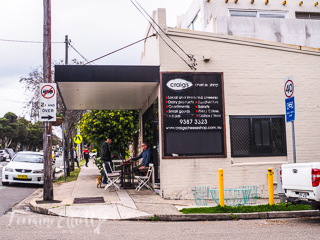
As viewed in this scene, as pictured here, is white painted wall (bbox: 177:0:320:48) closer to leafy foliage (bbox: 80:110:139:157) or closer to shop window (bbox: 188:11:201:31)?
shop window (bbox: 188:11:201:31)

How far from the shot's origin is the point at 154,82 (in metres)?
11.2

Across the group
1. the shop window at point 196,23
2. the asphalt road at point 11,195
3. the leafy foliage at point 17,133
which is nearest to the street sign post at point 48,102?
the asphalt road at point 11,195

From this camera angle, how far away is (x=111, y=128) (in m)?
18.1

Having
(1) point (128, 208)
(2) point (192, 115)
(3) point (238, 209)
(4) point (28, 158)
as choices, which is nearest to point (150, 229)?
(1) point (128, 208)

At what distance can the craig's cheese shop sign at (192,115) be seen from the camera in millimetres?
11148

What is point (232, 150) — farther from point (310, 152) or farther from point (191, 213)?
point (191, 213)

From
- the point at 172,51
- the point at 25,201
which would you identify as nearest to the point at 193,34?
the point at 172,51

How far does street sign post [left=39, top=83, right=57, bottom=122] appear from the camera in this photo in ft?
33.2

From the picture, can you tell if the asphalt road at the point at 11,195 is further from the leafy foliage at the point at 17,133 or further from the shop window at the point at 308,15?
the leafy foliage at the point at 17,133

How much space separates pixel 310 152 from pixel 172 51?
521cm

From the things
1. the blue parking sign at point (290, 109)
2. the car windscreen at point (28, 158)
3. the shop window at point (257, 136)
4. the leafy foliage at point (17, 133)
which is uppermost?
the leafy foliage at point (17, 133)

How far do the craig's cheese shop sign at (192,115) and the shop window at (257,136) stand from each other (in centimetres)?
45

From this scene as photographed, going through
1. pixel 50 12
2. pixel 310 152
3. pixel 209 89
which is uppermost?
pixel 50 12

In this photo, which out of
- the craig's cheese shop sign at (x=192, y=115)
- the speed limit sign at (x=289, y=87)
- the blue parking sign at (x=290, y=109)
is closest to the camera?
the blue parking sign at (x=290, y=109)
